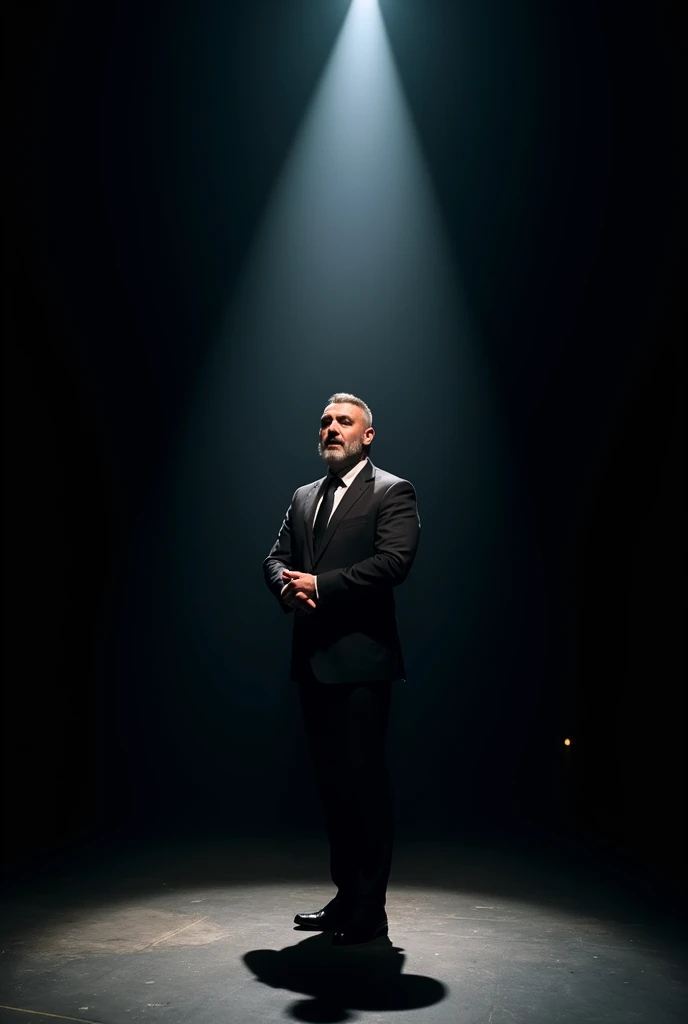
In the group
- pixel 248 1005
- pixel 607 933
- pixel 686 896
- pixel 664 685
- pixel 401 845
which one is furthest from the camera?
pixel 664 685

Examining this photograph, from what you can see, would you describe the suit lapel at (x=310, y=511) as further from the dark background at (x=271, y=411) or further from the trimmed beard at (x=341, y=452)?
the dark background at (x=271, y=411)

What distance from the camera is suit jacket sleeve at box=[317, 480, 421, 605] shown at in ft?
9.19

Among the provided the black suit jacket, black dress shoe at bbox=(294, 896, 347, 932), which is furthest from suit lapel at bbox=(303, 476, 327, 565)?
black dress shoe at bbox=(294, 896, 347, 932)

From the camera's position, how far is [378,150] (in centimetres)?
509

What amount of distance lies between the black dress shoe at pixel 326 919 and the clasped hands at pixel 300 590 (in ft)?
2.97

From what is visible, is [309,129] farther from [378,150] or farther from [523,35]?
[523,35]

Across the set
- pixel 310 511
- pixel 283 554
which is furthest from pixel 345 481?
pixel 283 554

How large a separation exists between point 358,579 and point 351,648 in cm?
21

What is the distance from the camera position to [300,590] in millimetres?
2836

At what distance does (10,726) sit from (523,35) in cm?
429

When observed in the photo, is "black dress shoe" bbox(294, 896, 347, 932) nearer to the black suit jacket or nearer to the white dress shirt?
the black suit jacket

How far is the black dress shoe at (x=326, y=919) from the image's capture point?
291cm

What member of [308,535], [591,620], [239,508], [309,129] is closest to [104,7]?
[309,129]

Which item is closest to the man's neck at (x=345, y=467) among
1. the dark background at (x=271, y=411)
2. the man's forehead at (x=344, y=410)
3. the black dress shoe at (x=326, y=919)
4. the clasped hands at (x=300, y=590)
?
the man's forehead at (x=344, y=410)
